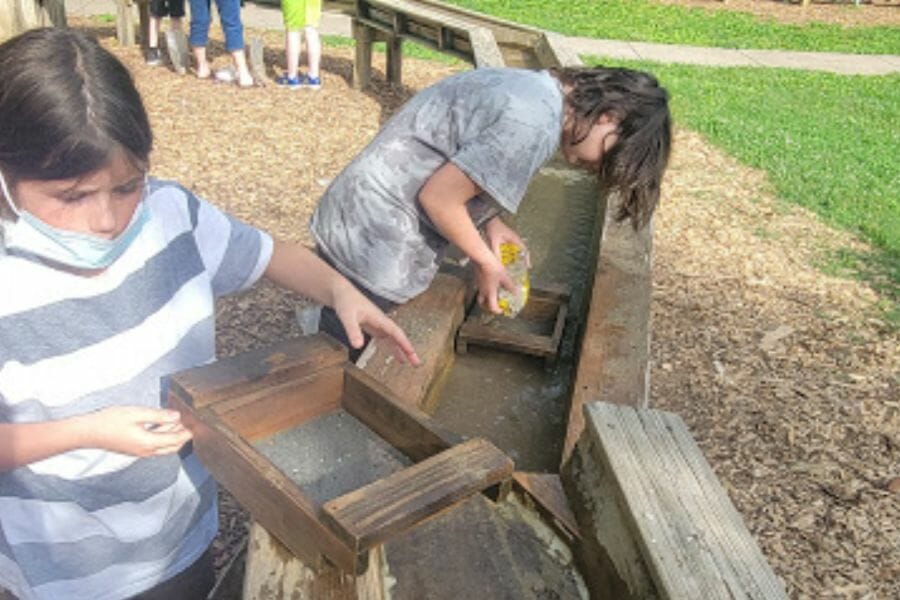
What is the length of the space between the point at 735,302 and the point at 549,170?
181 centimetres

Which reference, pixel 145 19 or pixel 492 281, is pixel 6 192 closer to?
pixel 492 281

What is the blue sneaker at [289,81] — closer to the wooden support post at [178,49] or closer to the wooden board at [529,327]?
the wooden support post at [178,49]

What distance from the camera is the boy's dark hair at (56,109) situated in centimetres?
144

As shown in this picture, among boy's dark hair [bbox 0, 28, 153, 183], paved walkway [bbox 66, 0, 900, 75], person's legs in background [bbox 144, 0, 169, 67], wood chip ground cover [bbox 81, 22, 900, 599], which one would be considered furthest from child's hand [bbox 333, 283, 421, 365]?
paved walkway [bbox 66, 0, 900, 75]

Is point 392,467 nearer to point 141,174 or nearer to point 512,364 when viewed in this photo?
point 141,174

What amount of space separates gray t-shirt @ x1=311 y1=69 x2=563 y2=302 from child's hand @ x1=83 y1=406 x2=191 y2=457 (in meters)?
1.29

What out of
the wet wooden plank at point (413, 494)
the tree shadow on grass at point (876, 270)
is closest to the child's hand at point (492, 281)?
the wet wooden plank at point (413, 494)

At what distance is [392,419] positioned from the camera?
1768 millimetres

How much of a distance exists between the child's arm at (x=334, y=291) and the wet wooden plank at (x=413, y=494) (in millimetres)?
487

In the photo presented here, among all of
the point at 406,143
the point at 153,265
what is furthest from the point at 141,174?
the point at 406,143

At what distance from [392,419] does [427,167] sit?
4.27ft

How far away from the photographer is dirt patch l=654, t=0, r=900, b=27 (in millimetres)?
17594

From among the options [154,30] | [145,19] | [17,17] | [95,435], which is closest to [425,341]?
[95,435]

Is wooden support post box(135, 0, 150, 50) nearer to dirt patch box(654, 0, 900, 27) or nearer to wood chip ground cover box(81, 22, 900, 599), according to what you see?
wood chip ground cover box(81, 22, 900, 599)
